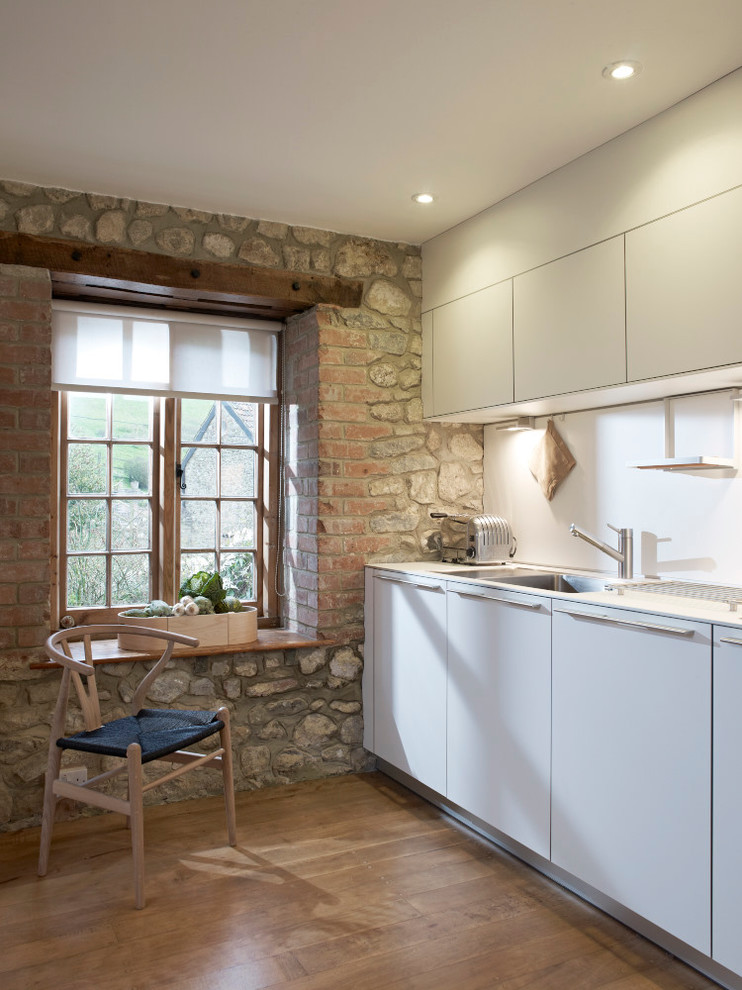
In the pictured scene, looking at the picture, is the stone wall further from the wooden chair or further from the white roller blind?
the wooden chair

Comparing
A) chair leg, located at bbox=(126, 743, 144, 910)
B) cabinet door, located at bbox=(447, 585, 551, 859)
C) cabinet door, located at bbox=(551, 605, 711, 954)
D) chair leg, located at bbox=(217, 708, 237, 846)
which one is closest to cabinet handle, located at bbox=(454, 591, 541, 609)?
cabinet door, located at bbox=(447, 585, 551, 859)

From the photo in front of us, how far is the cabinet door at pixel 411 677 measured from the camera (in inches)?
120

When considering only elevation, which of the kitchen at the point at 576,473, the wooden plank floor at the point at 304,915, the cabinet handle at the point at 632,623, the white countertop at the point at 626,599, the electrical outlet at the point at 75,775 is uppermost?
the kitchen at the point at 576,473

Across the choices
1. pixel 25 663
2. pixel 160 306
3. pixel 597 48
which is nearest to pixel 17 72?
pixel 160 306

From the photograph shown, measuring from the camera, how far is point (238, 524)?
3.80 m

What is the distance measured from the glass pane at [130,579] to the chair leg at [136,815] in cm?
123

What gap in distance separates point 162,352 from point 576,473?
1.90 m

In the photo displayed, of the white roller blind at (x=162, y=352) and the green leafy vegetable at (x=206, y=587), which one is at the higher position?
the white roller blind at (x=162, y=352)

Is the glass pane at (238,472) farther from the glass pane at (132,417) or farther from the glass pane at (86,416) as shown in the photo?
the glass pane at (86,416)

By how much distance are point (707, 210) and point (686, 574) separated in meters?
1.22

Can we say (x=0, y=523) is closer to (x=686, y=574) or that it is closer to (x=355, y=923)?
(x=355, y=923)

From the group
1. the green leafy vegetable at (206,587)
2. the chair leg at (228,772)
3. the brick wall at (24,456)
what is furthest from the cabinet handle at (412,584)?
the brick wall at (24,456)

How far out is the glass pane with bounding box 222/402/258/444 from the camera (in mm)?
3771

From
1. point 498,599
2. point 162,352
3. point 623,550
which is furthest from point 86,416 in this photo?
point 623,550
